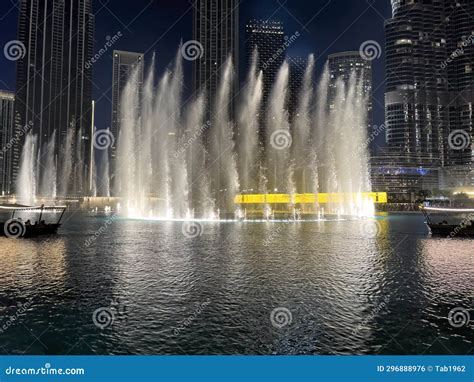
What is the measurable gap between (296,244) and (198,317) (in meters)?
14.7

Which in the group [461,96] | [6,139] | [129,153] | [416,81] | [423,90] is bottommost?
[129,153]

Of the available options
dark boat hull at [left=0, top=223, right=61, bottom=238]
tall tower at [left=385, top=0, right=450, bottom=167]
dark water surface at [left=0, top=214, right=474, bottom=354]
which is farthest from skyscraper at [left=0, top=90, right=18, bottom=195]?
tall tower at [left=385, top=0, right=450, bottom=167]

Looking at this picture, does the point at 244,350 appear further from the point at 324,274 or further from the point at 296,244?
the point at 296,244

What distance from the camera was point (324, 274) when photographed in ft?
47.2

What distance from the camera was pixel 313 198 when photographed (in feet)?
265

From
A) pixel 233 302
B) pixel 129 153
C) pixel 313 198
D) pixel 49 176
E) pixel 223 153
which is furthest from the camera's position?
pixel 49 176

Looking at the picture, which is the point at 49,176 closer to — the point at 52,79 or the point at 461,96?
the point at 52,79

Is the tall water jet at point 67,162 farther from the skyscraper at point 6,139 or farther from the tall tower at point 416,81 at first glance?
the tall tower at point 416,81

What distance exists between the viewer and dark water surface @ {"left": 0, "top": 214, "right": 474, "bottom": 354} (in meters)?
8.25

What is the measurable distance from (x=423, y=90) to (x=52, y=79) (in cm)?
18485

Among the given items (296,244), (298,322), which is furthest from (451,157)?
(298,322)

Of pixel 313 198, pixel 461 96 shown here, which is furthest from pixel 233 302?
pixel 461 96

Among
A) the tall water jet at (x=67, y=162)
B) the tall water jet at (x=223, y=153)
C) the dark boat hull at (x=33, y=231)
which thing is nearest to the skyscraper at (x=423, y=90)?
the tall water jet at (x=223, y=153)

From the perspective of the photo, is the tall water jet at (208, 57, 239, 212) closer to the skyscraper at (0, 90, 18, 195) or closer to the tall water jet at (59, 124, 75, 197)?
the tall water jet at (59, 124, 75, 197)
